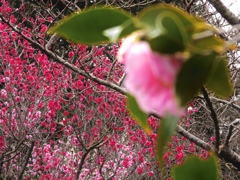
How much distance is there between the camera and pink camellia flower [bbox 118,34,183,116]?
246 millimetres

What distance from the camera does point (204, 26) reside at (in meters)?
0.29

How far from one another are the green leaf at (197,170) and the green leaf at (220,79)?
0.37 ft

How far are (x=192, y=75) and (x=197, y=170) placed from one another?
0.69 feet

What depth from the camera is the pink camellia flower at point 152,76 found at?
246mm

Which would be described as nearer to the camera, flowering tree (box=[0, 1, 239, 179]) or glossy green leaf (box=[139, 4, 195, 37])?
glossy green leaf (box=[139, 4, 195, 37])

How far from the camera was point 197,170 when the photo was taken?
17.8 inches

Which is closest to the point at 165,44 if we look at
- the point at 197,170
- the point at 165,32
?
the point at 165,32

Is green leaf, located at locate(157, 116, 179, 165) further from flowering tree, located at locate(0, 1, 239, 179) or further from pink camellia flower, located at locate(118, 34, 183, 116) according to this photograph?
flowering tree, located at locate(0, 1, 239, 179)

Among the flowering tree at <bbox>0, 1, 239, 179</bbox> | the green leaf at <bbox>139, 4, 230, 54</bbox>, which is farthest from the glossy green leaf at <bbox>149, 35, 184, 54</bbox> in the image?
the flowering tree at <bbox>0, 1, 239, 179</bbox>

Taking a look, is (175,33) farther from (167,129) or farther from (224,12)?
(224,12)

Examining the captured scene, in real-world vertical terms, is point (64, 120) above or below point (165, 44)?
above

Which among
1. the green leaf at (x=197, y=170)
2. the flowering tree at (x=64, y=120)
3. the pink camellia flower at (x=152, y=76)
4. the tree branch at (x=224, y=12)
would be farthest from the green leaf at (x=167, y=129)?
the flowering tree at (x=64, y=120)

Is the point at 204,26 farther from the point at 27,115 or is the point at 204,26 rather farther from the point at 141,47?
the point at 27,115

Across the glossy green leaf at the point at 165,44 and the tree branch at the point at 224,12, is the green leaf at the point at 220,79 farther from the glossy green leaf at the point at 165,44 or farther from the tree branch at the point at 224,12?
the tree branch at the point at 224,12
